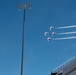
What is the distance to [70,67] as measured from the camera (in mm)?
67688

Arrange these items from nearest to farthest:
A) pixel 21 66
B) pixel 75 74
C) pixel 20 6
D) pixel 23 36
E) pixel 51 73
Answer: pixel 21 66 → pixel 23 36 → pixel 20 6 → pixel 75 74 → pixel 51 73

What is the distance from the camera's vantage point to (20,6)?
57.1m

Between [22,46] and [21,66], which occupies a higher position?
[22,46]

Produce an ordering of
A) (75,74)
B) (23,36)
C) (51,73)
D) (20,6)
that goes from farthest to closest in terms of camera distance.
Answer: (51,73), (75,74), (20,6), (23,36)

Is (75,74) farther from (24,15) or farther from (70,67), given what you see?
(24,15)

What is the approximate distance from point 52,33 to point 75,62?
13391mm

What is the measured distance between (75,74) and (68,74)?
5.40ft

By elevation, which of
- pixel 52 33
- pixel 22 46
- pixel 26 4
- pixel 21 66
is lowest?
pixel 21 66

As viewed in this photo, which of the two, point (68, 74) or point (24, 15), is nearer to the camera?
point (24, 15)

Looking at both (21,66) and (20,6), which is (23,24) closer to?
(20,6)

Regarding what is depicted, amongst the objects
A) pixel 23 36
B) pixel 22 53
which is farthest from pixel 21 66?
pixel 23 36

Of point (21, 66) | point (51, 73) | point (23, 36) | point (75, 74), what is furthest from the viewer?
point (51, 73)

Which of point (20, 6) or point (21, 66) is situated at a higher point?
point (20, 6)

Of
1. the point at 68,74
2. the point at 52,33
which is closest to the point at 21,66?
the point at 52,33
